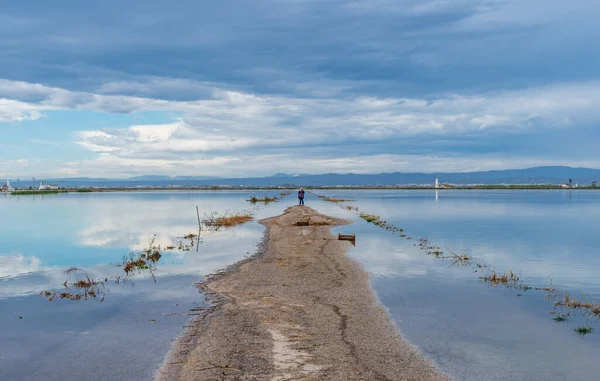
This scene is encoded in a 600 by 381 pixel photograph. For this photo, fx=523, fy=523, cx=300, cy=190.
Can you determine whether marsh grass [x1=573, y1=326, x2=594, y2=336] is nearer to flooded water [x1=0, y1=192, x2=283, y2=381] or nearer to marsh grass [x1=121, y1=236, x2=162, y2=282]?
flooded water [x1=0, y1=192, x2=283, y2=381]

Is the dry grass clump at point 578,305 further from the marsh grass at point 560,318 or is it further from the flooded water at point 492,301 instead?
the marsh grass at point 560,318

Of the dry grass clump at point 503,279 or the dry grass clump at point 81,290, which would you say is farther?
the dry grass clump at point 503,279

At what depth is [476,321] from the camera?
15969mm

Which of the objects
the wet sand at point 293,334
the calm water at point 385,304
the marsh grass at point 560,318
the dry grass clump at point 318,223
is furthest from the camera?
the dry grass clump at point 318,223

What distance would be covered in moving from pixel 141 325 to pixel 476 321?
33.1 feet

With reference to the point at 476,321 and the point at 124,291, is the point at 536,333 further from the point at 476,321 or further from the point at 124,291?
the point at 124,291

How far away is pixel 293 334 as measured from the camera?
13555 mm

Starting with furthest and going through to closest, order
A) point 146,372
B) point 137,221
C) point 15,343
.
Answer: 1. point 137,221
2. point 15,343
3. point 146,372

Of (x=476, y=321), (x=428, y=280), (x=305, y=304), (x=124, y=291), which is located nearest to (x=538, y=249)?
(x=428, y=280)

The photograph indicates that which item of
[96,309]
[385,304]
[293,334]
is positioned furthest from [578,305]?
[96,309]

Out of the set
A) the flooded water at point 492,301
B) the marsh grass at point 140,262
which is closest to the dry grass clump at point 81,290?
the marsh grass at point 140,262

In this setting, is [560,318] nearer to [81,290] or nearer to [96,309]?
[96,309]

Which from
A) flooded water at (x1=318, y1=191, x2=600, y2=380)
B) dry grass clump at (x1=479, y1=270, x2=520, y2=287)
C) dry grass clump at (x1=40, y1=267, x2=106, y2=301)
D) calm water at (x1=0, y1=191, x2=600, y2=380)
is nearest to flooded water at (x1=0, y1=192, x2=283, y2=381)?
calm water at (x1=0, y1=191, x2=600, y2=380)

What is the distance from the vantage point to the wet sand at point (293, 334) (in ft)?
36.2
